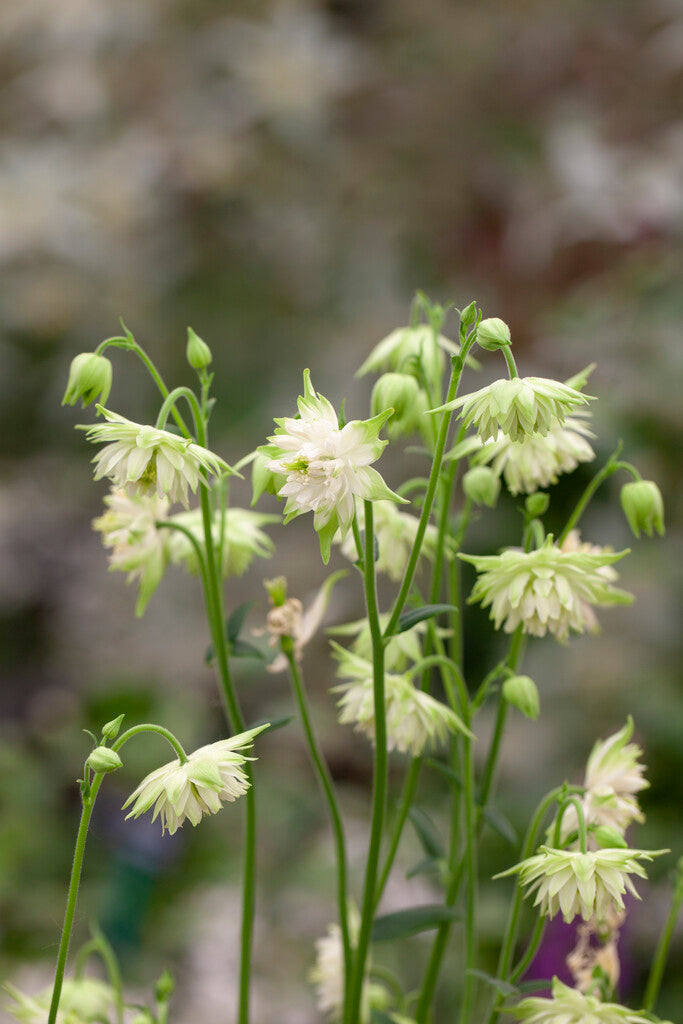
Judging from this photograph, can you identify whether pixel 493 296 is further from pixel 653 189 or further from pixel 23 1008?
pixel 23 1008

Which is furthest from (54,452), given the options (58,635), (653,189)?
(653,189)

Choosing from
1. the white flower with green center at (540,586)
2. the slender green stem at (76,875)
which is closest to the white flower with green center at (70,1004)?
the slender green stem at (76,875)

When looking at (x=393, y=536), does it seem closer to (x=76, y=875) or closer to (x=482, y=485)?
(x=482, y=485)

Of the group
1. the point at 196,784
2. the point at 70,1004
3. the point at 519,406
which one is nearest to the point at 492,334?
the point at 519,406

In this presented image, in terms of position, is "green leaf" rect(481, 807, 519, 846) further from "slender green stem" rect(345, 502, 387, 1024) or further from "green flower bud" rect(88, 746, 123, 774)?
"green flower bud" rect(88, 746, 123, 774)

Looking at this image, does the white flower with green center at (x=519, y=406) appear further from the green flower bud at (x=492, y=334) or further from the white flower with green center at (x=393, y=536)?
the white flower with green center at (x=393, y=536)
